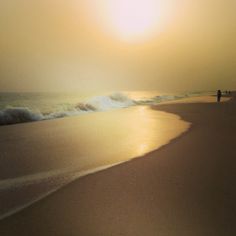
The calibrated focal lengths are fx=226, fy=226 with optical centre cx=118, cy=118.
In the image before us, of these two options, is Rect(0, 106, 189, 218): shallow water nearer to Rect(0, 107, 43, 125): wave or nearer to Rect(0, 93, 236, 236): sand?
Rect(0, 93, 236, 236): sand

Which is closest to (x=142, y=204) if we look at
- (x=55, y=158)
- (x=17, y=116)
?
(x=55, y=158)

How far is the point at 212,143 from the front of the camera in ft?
17.6

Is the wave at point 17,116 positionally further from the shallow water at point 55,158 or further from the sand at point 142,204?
the sand at point 142,204

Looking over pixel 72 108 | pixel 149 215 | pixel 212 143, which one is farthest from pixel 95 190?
pixel 72 108

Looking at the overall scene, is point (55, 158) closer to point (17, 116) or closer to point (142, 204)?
point (142, 204)

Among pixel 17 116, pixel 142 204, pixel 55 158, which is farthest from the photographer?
pixel 17 116

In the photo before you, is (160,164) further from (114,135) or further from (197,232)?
(114,135)

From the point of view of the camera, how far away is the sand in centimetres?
203

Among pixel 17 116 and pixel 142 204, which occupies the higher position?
pixel 17 116

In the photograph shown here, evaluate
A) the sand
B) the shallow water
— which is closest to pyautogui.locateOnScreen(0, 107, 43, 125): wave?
the shallow water

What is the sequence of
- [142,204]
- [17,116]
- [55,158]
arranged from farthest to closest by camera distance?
1. [17,116]
2. [55,158]
3. [142,204]

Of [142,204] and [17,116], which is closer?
[142,204]

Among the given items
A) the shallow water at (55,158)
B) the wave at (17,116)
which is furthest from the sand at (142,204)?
the wave at (17,116)

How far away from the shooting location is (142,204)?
97.1 inches
